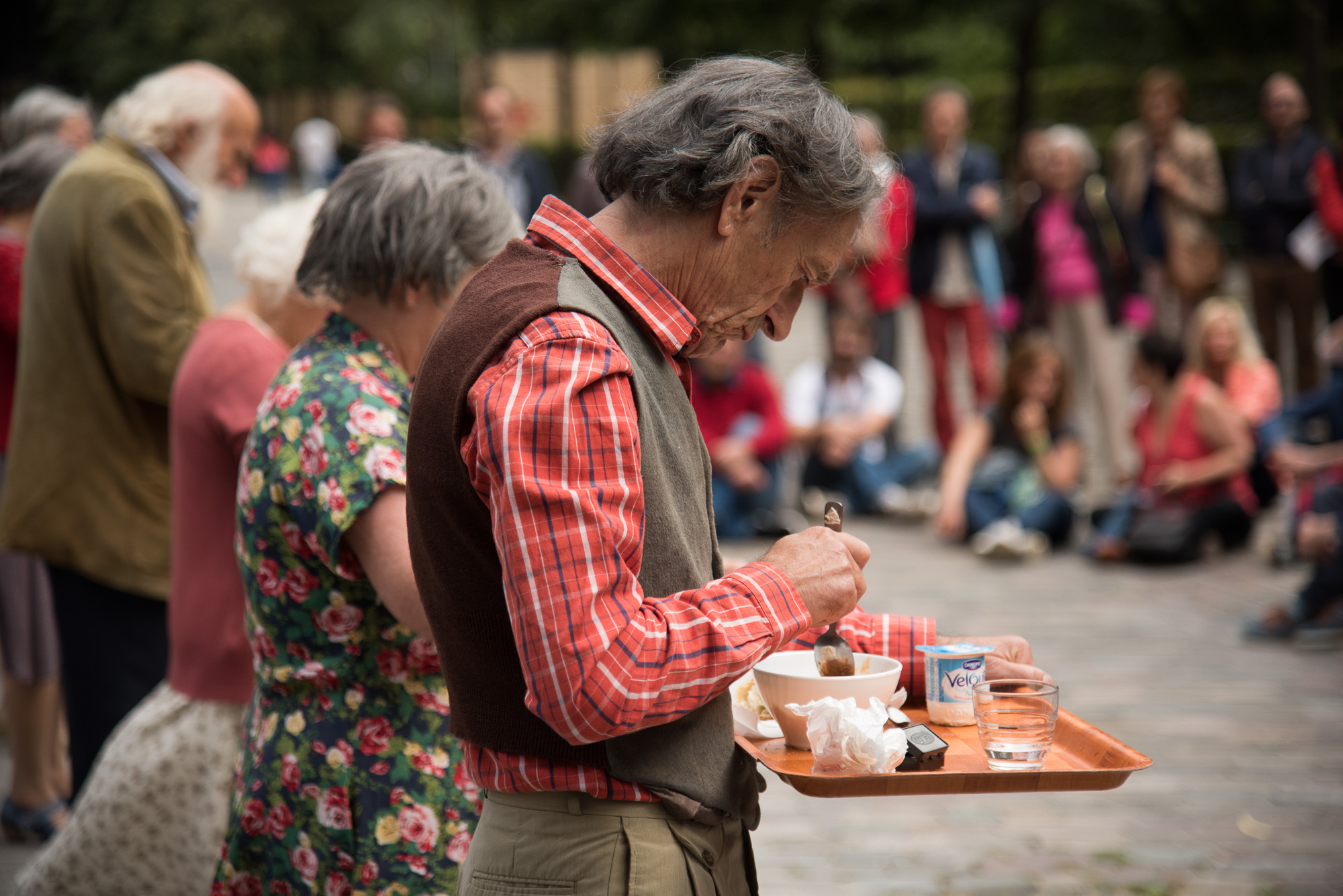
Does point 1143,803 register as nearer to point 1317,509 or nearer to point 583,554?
point 1317,509

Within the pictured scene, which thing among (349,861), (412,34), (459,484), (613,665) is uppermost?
(412,34)

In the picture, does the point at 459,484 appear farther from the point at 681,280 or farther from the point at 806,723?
the point at 806,723

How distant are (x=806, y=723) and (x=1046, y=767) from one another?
0.31m

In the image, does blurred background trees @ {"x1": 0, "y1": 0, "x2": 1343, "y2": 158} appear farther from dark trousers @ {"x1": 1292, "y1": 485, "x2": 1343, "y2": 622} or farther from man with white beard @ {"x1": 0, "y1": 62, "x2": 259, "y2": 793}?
man with white beard @ {"x1": 0, "y1": 62, "x2": 259, "y2": 793}

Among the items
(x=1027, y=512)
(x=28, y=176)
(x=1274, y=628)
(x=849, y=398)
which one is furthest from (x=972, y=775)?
(x=849, y=398)

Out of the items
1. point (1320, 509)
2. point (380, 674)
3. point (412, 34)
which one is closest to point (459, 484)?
point (380, 674)

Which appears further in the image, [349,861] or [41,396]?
[41,396]

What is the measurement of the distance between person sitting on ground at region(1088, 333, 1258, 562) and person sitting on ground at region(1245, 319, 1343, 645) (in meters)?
0.80

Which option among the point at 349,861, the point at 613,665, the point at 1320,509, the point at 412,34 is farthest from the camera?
the point at 412,34

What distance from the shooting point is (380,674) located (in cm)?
213

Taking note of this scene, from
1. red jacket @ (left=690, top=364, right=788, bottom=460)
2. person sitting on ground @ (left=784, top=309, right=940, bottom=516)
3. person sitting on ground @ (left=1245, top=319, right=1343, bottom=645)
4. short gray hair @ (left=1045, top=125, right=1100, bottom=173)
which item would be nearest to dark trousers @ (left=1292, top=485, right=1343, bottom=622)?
person sitting on ground @ (left=1245, top=319, right=1343, bottom=645)

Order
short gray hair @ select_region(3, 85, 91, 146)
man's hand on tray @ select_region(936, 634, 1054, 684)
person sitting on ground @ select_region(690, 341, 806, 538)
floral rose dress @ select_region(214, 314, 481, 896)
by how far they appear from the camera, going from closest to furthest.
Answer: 1. man's hand on tray @ select_region(936, 634, 1054, 684)
2. floral rose dress @ select_region(214, 314, 481, 896)
3. short gray hair @ select_region(3, 85, 91, 146)
4. person sitting on ground @ select_region(690, 341, 806, 538)

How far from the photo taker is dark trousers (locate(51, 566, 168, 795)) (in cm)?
340

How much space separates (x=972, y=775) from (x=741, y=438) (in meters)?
6.84
